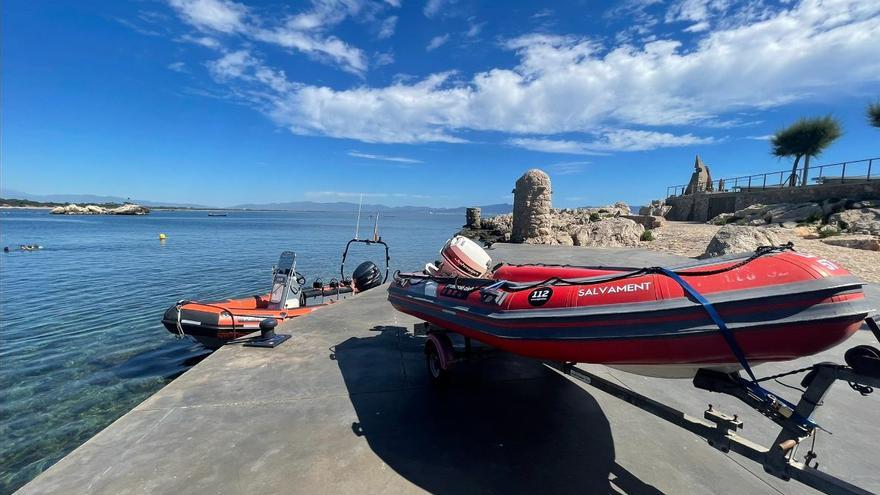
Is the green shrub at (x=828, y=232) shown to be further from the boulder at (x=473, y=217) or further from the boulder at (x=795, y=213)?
the boulder at (x=473, y=217)

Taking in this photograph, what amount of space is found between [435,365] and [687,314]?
226 centimetres

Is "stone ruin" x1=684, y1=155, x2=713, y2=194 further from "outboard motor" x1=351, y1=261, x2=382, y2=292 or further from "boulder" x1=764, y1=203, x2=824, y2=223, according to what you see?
"outboard motor" x1=351, y1=261, x2=382, y2=292

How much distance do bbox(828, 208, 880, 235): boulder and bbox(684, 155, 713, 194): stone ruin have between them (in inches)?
674

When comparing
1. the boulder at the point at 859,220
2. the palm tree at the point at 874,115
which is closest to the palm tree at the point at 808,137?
the palm tree at the point at 874,115

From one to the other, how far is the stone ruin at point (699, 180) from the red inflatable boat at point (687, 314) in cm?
3560

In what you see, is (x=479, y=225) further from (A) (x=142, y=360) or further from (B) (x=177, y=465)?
(B) (x=177, y=465)

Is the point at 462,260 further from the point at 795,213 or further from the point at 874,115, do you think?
the point at 874,115

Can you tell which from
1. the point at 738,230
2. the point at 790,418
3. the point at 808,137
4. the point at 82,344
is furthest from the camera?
the point at 808,137

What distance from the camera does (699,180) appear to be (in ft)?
105

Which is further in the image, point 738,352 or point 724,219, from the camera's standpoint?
point 724,219

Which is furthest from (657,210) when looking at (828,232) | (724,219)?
(828,232)

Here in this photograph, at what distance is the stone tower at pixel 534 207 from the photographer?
1662 cm

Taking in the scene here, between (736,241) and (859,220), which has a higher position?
(859,220)

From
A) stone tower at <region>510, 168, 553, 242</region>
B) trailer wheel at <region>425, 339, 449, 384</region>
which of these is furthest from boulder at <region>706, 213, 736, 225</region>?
trailer wheel at <region>425, 339, 449, 384</region>
